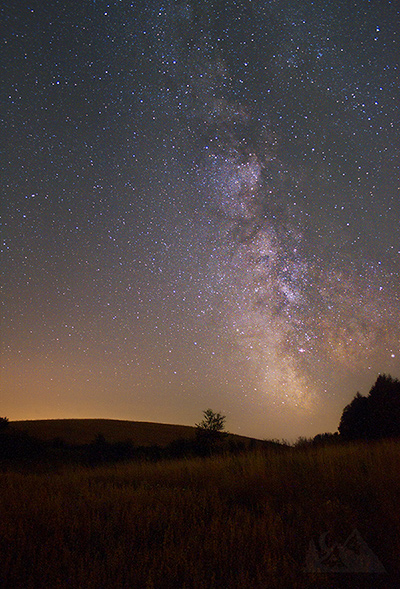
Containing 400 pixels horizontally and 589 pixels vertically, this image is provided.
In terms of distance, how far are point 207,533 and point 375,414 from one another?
21.1 meters

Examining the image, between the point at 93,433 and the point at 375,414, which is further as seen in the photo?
the point at 93,433

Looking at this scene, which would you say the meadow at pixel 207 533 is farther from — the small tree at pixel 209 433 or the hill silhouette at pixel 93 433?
the hill silhouette at pixel 93 433

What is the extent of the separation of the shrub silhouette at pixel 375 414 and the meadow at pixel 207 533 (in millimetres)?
16197

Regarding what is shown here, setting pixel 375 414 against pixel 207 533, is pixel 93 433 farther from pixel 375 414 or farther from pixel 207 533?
pixel 207 533

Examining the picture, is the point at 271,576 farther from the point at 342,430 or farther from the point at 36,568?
the point at 342,430

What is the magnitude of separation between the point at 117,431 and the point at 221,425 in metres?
23.6

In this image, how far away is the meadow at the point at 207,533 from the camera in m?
3.42

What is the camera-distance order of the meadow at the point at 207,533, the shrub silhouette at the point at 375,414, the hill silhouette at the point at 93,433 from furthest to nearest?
the hill silhouette at the point at 93,433 < the shrub silhouette at the point at 375,414 < the meadow at the point at 207,533

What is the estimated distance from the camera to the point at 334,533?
4.46 meters

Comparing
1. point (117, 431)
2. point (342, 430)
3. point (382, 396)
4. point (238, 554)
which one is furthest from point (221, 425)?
point (117, 431)

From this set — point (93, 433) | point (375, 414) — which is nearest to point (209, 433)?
point (375, 414)

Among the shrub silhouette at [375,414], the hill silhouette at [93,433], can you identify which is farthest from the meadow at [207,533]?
the hill silhouette at [93,433]

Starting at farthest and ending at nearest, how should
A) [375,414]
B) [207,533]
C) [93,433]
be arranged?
[93,433]
[375,414]
[207,533]

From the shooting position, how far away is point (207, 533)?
14.5 feet
